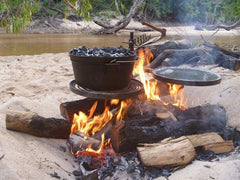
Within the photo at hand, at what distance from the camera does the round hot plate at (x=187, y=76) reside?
2.90m

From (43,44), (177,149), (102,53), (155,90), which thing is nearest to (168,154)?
(177,149)

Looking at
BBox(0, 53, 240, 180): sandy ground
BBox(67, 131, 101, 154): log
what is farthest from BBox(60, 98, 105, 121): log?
BBox(67, 131, 101, 154): log

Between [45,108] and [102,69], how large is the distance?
1400 millimetres

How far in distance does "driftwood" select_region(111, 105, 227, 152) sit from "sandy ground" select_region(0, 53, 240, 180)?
30 cm

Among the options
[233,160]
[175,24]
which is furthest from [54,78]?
[175,24]

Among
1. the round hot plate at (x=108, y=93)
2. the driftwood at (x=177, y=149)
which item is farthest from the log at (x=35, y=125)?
the driftwood at (x=177, y=149)

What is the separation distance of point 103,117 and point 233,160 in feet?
4.91

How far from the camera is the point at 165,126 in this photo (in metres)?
2.76

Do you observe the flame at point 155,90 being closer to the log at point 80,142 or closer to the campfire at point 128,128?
the campfire at point 128,128

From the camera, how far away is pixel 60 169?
2.26m

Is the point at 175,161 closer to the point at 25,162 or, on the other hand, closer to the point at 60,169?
the point at 60,169

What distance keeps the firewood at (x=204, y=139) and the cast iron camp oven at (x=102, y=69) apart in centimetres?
101

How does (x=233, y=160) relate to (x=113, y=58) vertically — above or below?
below

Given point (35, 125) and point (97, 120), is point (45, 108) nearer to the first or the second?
point (35, 125)
